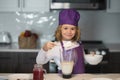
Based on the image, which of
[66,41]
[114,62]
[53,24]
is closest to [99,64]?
[114,62]

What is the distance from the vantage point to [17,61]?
11.5ft

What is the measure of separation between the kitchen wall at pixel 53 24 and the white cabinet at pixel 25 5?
0.30 metres

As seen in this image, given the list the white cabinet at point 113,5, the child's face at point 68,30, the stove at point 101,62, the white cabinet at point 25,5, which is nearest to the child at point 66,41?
the child's face at point 68,30

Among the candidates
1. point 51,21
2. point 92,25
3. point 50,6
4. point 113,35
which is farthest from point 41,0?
point 113,35

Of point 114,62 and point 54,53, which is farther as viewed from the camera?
point 114,62

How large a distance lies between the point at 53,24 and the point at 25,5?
1.76ft

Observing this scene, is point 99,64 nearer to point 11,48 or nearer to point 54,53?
point 11,48

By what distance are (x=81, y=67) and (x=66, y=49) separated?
0.21 metres

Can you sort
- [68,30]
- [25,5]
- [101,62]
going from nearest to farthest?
[68,30], [101,62], [25,5]

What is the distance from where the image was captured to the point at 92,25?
4.04 metres

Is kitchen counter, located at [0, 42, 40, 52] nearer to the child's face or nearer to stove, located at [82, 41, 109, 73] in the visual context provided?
stove, located at [82, 41, 109, 73]

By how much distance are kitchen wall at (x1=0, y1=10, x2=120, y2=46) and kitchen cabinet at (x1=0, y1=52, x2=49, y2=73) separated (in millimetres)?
510

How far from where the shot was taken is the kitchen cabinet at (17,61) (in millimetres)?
3480

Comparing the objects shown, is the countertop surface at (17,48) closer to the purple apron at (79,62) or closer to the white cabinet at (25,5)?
the white cabinet at (25,5)
